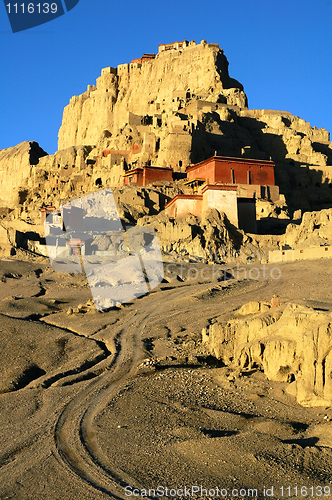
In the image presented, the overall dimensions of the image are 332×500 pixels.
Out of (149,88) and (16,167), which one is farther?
(149,88)

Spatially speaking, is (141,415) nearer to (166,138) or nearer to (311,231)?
(311,231)

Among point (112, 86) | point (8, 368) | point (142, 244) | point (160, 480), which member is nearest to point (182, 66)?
point (112, 86)

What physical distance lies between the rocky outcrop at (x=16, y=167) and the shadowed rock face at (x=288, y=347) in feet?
181

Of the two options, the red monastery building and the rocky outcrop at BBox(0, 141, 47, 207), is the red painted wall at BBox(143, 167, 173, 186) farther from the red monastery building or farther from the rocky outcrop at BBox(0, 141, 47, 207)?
the rocky outcrop at BBox(0, 141, 47, 207)

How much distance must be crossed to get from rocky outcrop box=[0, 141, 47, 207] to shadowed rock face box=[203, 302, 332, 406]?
181ft

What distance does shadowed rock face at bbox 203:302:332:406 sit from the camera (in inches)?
443

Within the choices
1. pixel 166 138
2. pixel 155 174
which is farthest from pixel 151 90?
pixel 155 174

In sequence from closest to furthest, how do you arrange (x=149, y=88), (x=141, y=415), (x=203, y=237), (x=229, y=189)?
(x=141, y=415), (x=203, y=237), (x=229, y=189), (x=149, y=88)

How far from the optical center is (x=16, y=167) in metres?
70.7

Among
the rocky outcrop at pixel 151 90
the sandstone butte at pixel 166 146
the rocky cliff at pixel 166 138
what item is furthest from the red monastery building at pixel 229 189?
the rocky outcrop at pixel 151 90

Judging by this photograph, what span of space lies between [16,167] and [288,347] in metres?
64.8

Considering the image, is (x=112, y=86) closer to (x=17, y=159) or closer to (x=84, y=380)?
(x=17, y=159)

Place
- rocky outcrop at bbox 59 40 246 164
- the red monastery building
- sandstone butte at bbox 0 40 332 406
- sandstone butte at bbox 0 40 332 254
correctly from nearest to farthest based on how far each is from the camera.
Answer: sandstone butte at bbox 0 40 332 406, the red monastery building, sandstone butte at bbox 0 40 332 254, rocky outcrop at bbox 59 40 246 164

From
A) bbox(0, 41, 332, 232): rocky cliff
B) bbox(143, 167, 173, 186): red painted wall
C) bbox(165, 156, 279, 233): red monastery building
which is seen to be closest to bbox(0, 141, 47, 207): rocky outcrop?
bbox(0, 41, 332, 232): rocky cliff
